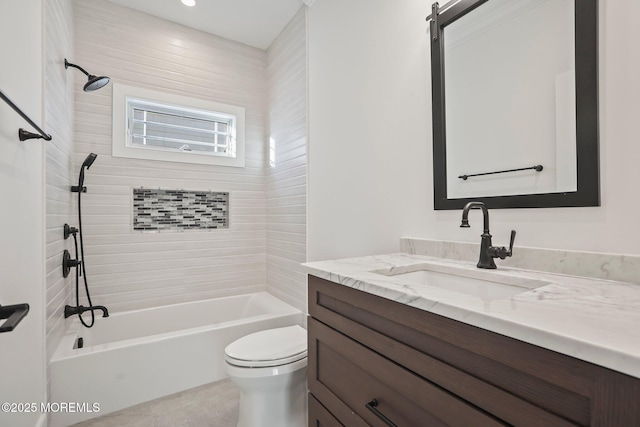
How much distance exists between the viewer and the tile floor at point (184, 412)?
168cm

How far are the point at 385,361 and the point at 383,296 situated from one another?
18cm

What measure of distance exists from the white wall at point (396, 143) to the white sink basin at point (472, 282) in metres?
0.21

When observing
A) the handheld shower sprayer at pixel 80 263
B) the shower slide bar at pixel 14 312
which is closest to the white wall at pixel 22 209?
the shower slide bar at pixel 14 312


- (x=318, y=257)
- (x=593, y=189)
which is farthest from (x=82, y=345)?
(x=593, y=189)

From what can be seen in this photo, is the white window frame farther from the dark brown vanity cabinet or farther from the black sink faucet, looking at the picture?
the black sink faucet

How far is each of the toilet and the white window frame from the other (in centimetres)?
182

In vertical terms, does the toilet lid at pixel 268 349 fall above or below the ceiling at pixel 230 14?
below

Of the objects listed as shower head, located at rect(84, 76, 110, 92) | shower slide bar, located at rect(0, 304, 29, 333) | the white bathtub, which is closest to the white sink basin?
shower slide bar, located at rect(0, 304, 29, 333)

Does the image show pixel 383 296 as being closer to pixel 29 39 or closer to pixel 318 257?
pixel 318 257

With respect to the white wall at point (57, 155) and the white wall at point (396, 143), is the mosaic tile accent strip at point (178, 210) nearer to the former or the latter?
the white wall at point (57, 155)

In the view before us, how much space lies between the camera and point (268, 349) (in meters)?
1.53

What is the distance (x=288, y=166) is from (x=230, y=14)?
1.38 meters

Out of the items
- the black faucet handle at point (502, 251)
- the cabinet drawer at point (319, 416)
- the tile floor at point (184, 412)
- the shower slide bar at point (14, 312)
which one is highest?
the black faucet handle at point (502, 251)

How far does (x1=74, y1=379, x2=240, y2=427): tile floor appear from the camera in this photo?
1.68 meters
